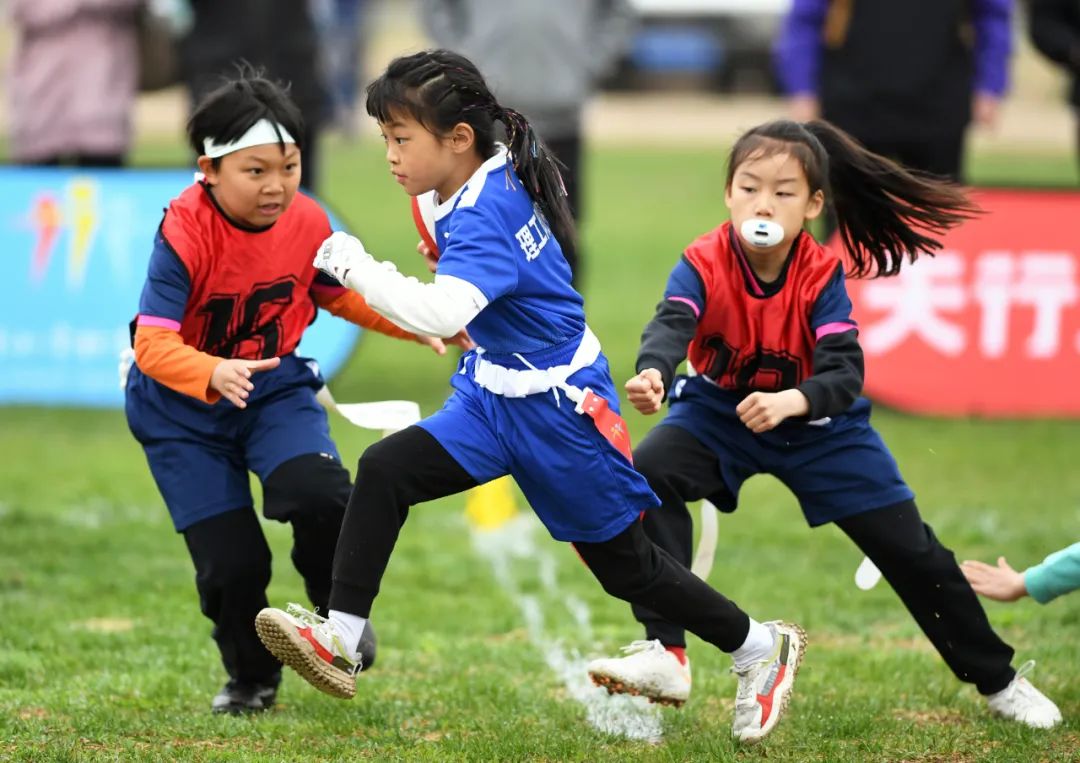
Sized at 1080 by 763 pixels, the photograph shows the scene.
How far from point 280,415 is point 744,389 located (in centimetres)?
127

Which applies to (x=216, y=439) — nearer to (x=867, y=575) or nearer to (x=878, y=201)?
(x=867, y=575)

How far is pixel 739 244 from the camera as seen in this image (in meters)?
4.79

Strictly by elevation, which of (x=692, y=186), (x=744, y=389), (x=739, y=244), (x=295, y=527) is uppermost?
(x=739, y=244)

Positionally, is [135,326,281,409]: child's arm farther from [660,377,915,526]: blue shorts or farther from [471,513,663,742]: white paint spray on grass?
[471,513,663,742]: white paint spray on grass

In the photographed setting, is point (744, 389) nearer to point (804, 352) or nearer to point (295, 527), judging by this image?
point (804, 352)

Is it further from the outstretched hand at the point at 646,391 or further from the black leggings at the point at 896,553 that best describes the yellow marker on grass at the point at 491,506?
the outstretched hand at the point at 646,391

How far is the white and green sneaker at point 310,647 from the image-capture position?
4.21 metres

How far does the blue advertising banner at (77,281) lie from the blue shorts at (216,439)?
448 centimetres

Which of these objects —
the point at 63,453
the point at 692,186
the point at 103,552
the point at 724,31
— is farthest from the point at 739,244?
the point at 724,31

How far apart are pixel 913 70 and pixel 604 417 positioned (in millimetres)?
5408

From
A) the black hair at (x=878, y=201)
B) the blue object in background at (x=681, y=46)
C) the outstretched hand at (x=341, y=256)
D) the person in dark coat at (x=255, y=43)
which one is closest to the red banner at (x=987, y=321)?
the person in dark coat at (x=255, y=43)

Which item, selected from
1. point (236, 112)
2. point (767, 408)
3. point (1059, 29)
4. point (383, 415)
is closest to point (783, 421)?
point (767, 408)

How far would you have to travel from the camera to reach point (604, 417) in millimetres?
4430

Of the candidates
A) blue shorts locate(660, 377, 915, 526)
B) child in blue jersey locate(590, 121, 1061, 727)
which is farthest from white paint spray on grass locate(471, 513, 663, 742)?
blue shorts locate(660, 377, 915, 526)
